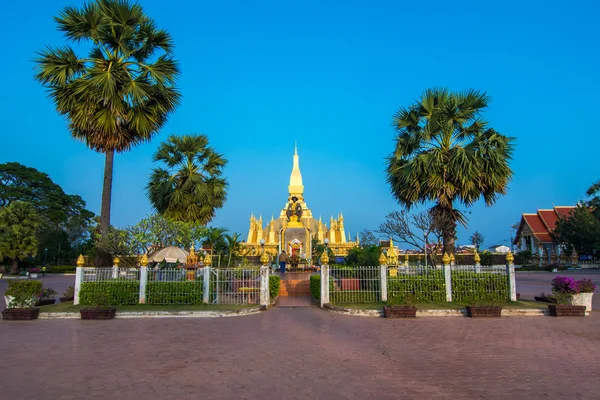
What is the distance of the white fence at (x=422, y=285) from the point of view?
45.8ft

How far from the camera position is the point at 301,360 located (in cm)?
703

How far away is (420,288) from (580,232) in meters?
34.4

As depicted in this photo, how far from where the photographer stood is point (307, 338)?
8.89 meters

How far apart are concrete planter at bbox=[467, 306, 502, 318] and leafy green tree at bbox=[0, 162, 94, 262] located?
42.5 meters

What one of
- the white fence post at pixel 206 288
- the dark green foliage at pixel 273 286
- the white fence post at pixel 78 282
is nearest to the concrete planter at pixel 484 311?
the dark green foliage at pixel 273 286

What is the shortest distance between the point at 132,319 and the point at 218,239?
44.2 ft

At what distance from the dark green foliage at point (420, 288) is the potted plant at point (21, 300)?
409 inches

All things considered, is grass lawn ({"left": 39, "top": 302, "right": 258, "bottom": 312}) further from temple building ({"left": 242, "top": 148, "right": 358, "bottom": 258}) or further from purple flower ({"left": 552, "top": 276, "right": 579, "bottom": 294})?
temple building ({"left": 242, "top": 148, "right": 358, "bottom": 258})

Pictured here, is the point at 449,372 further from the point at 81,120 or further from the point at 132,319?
the point at 81,120

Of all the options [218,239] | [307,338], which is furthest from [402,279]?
[218,239]

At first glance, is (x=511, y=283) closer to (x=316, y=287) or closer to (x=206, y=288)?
(x=316, y=287)

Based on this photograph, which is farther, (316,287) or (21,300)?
(316,287)

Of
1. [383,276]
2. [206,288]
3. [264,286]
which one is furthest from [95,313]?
[383,276]

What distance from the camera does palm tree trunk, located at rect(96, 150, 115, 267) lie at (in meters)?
15.4
